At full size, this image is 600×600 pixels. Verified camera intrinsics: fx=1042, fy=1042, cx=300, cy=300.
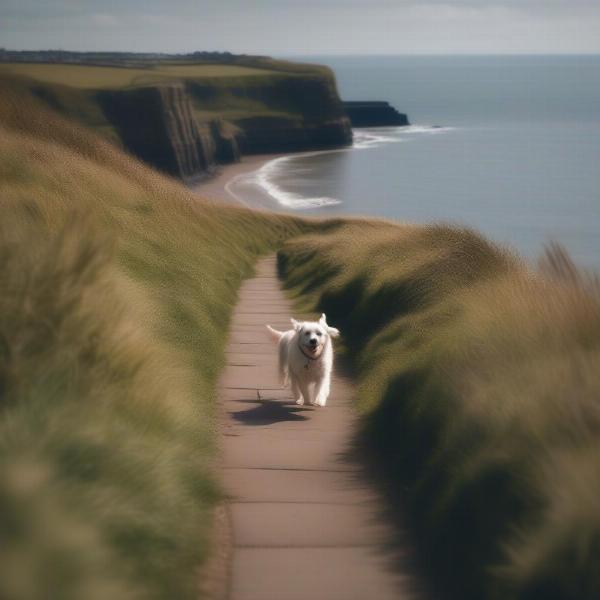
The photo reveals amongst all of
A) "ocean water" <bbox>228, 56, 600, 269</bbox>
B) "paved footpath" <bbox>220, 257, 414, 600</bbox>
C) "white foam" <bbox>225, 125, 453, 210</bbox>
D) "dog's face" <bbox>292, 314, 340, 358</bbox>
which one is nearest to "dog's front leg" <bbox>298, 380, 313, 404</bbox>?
"paved footpath" <bbox>220, 257, 414, 600</bbox>

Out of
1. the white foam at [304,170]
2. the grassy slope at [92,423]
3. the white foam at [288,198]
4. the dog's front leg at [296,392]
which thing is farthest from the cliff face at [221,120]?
the grassy slope at [92,423]

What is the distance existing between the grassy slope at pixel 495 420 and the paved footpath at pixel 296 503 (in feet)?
1.12

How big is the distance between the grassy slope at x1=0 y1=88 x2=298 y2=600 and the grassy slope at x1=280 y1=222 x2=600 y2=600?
1606 millimetres

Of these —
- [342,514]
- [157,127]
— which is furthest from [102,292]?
[157,127]

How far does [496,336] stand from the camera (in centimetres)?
855

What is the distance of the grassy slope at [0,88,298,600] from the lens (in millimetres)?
4559

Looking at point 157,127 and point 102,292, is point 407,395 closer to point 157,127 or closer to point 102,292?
point 102,292

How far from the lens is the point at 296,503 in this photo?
7902 millimetres

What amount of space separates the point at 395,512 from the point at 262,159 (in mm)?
138090

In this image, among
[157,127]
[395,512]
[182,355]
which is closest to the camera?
[395,512]

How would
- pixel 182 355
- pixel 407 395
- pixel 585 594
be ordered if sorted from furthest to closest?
1. pixel 182 355
2. pixel 407 395
3. pixel 585 594

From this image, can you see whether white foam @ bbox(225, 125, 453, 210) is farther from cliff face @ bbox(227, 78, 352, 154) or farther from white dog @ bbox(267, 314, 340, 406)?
white dog @ bbox(267, 314, 340, 406)

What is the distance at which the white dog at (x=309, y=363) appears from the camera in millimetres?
10977

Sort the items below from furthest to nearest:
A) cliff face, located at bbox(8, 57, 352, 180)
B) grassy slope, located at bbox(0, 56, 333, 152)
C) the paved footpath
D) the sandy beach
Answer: cliff face, located at bbox(8, 57, 352, 180)
grassy slope, located at bbox(0, 56, 333, 152)
the sandy beach
the paved footpath
